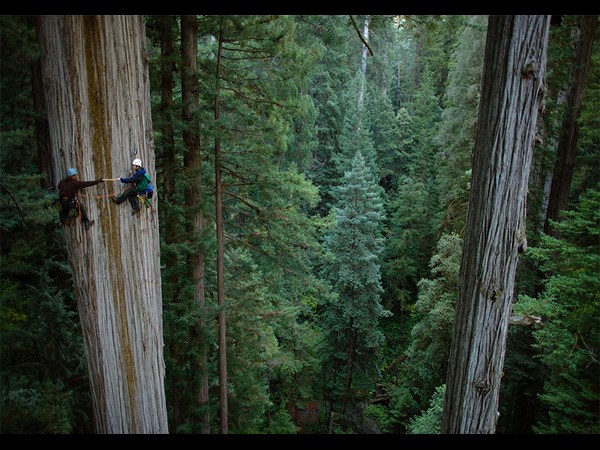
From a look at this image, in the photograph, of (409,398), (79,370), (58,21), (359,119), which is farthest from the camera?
(359,119)

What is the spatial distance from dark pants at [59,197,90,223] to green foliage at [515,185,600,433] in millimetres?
7147

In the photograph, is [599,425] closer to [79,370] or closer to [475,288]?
[475,288]

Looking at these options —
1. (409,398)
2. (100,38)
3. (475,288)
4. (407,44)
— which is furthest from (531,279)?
(407,44)

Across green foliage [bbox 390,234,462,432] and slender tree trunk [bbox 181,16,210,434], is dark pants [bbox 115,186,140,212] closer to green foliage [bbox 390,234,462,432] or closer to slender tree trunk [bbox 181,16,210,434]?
slender tree trunk [bbox 181,16,210,434]

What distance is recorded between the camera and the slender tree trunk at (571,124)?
10734 mm

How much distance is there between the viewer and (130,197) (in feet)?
11.1

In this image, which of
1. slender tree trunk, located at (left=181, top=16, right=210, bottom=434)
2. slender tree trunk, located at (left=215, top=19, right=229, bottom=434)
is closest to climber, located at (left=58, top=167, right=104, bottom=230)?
slender tree trunk, located at (left=181, top=16, right=210, bottom=434)

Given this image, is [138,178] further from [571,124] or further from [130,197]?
[571,124]

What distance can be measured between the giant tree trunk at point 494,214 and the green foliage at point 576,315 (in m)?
4.64

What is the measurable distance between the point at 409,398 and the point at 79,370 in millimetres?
14253

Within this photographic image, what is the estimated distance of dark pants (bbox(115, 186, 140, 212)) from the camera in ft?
11.0

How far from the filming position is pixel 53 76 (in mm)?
3137

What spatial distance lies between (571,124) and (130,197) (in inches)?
470
